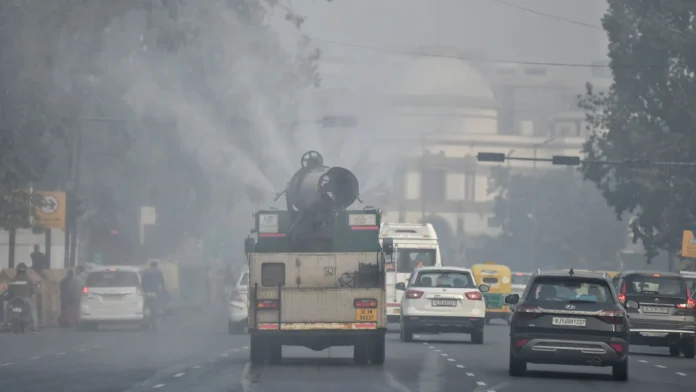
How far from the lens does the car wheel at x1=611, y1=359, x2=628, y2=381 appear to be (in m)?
24.7

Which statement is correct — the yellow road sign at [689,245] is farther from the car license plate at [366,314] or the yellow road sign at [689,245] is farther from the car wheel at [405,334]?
the car license plate at [366,314]

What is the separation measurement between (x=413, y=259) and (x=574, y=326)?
2160 cm

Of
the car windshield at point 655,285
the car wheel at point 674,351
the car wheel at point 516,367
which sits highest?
the car windshield at point 655,285

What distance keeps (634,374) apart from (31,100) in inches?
955

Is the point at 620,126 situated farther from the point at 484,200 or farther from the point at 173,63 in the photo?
the point at 484,200

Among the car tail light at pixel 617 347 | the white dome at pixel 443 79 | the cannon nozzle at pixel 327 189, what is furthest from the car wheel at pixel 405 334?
the white dome at pixel 443 79

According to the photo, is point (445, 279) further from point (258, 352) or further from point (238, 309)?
point (258, 352)

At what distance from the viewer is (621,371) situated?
24.9 meters

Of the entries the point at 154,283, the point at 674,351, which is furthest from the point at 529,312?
the point at 154,283

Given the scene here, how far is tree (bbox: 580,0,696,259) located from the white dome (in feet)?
286

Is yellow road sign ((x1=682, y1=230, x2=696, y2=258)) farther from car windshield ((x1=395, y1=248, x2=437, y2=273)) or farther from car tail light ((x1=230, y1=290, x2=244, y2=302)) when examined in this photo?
car tail light ((x1=230, y1=290, x2=244, y2=302))

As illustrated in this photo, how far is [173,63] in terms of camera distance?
68.2 meters

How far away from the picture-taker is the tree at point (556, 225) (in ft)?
336

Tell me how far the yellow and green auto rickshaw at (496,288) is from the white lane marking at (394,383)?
2919 centimetres
